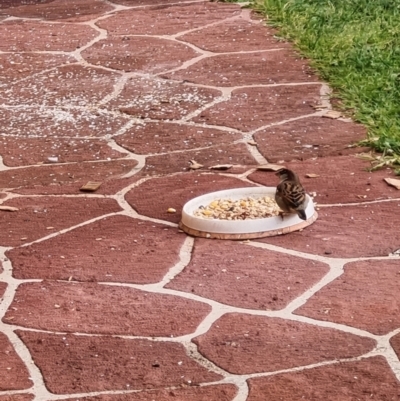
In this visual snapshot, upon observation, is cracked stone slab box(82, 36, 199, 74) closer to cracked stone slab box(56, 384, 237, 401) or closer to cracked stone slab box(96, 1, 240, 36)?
cracked stone slab box(96, 1, 240, 36)

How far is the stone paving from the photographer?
4406 millimetres

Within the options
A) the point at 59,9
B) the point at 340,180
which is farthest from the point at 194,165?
the point at 59,9

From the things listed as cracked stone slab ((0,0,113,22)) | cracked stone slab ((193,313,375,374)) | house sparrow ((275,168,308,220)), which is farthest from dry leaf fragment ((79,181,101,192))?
cracked stone slab ((0,0,113,22))

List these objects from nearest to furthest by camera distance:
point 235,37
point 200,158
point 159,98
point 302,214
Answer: point 302,214
point 200,158
point 159,98
point 235,37

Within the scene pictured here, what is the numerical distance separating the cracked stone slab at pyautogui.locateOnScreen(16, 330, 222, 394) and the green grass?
2.63 meters

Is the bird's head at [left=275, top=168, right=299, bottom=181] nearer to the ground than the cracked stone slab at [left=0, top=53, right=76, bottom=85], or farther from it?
farther from it

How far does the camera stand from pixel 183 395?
4.20 m

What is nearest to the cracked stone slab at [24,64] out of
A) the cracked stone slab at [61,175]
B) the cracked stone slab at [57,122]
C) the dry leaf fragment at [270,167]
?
the cracked stone slab at [57,122]

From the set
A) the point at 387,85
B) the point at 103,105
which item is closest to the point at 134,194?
the point at 103,105

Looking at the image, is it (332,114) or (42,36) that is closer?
(332,114)

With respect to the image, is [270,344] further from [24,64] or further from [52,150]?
[24,64]

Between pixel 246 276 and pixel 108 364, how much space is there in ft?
3.40

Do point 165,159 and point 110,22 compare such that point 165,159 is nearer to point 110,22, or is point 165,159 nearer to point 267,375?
point 267,375

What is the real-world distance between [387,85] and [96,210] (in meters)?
2.78
